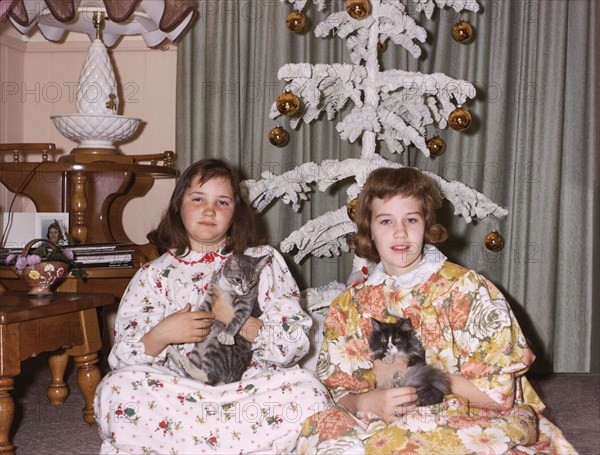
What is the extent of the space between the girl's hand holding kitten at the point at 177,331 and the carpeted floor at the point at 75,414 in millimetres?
400

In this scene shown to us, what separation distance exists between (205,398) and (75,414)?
740 mm

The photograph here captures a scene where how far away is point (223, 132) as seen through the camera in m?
2.72

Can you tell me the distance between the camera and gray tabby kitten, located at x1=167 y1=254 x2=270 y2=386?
1.61 metres

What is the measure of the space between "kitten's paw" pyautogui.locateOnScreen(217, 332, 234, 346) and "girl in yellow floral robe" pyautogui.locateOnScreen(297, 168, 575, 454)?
21cm

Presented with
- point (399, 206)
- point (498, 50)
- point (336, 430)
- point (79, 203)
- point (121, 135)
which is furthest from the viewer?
point (498, 50)

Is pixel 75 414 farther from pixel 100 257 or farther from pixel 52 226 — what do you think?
pixel 52 226

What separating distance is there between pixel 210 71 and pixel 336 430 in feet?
5.73

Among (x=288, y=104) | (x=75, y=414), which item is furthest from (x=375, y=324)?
(x=75, y=414)

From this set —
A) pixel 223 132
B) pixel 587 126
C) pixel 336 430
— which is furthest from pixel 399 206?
pixel 587 126

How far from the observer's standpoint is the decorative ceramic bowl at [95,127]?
7.45 ft

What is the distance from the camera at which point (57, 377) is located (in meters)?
2.22

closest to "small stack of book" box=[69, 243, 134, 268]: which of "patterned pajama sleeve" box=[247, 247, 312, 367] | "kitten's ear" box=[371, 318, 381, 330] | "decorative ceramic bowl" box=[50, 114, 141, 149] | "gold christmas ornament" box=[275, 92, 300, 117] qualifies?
"decorative ceramic bowl" box=[50, 114, 141, 149]

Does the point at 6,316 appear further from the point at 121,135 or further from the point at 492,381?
the point at 492,381

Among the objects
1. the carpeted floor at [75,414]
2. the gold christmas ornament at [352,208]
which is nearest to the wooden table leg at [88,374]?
the carpeted floor at [75,414]
